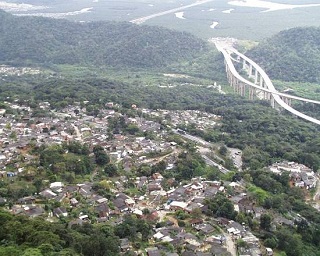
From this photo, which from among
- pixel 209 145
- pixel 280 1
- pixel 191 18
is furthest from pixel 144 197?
pixel 280 1

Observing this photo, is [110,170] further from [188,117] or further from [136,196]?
[188,117]

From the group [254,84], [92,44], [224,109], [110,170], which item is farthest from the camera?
[92,44]

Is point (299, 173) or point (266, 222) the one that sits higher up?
point (266, 222)

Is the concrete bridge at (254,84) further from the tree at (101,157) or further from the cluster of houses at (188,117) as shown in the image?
the tree at (101,157)

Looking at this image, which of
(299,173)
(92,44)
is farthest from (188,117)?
(92,44)

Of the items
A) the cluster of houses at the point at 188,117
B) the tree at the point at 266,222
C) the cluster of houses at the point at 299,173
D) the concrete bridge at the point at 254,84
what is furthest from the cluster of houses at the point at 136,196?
the concrete bridge at the point at 254,84

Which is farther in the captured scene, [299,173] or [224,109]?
[224,109]
